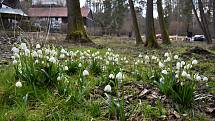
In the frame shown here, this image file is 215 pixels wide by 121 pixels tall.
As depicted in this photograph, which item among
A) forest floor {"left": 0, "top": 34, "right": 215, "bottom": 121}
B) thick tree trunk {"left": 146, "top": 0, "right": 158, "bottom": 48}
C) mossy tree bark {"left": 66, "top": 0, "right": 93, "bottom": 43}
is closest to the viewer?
forest floor {"left": 0, "top": 34, "right": 215, "bottom": 121}

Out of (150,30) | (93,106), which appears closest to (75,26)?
(150,30)

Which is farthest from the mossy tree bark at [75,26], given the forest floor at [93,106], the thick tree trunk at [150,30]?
the forest floor at [93,106]

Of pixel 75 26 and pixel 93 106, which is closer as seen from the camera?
pixel 93 106

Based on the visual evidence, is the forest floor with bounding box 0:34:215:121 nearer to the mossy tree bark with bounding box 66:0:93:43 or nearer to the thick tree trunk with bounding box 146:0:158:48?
the mossy tree bark with bounding box 66:0:93:43

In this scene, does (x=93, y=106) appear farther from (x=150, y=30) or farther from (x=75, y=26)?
(x=150, y=30)

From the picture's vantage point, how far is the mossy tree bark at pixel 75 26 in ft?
59.1

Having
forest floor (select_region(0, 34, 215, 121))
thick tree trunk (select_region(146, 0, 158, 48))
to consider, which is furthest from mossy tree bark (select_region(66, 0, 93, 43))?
forest floor (select_region(0, 34, 215, 121))

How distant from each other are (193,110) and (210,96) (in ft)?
2.69

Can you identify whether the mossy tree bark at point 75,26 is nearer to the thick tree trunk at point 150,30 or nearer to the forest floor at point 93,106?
the thick tree trunk at point 150,30

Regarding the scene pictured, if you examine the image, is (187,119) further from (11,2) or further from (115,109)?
(11,2)

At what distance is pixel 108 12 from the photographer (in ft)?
178

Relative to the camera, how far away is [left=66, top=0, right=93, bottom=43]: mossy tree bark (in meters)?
18.0

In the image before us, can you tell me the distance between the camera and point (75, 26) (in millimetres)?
18234

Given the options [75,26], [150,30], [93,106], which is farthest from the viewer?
[150,30]
